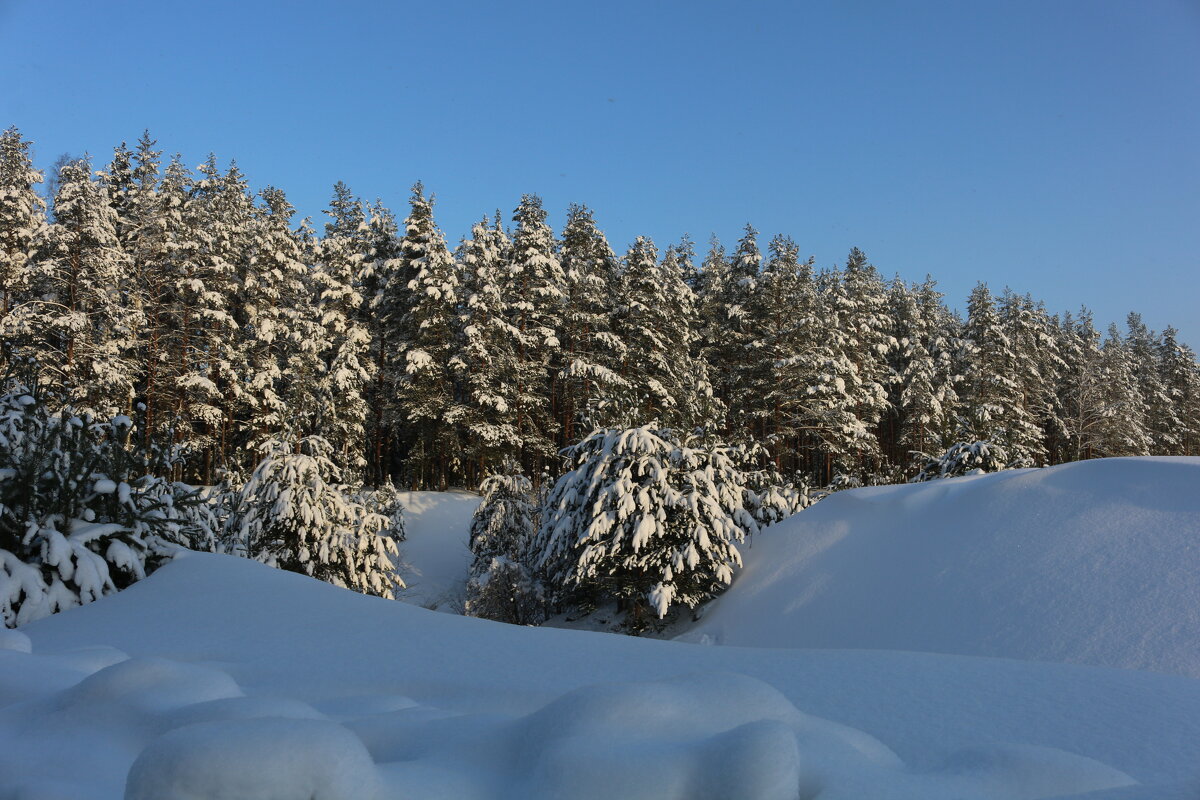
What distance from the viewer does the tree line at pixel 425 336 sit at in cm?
2156

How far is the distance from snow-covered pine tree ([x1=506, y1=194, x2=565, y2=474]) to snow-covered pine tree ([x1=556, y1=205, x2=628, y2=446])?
0.54 metres

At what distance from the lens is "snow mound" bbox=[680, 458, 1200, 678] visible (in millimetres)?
5238

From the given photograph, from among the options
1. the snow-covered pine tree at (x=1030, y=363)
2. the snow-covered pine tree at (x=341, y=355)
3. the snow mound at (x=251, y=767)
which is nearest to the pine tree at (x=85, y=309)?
the snow-covered pine tree at (x=341, y=355)

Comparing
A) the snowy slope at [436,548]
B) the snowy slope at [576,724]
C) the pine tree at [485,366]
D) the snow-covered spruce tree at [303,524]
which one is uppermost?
the pine tree at [485,366]

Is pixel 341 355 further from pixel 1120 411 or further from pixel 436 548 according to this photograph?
pixel 1120 411

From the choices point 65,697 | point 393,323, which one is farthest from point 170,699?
point 393,323

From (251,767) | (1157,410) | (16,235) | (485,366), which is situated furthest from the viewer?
(1157,410)

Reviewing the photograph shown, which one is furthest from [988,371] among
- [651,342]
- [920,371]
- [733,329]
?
[651,342]

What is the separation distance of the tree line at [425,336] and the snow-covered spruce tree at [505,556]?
12.1ft

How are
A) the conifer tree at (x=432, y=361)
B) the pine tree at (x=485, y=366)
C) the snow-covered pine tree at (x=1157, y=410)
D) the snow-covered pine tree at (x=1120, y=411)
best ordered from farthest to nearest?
the snow-covered pine tree at (x=1157, y=410) → the snow-covered pine tree at (x=1120, y=411) → the conifer tree at (x=432, y=361) → the pine tree at (x=485, y=366)

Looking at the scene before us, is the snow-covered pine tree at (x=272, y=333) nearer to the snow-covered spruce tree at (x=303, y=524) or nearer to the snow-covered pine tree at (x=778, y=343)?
the snow-covered spruce tree at (x=303, y=524)

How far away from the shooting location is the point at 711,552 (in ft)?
31.6

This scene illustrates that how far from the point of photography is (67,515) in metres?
5.32

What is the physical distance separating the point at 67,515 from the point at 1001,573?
813 cm
